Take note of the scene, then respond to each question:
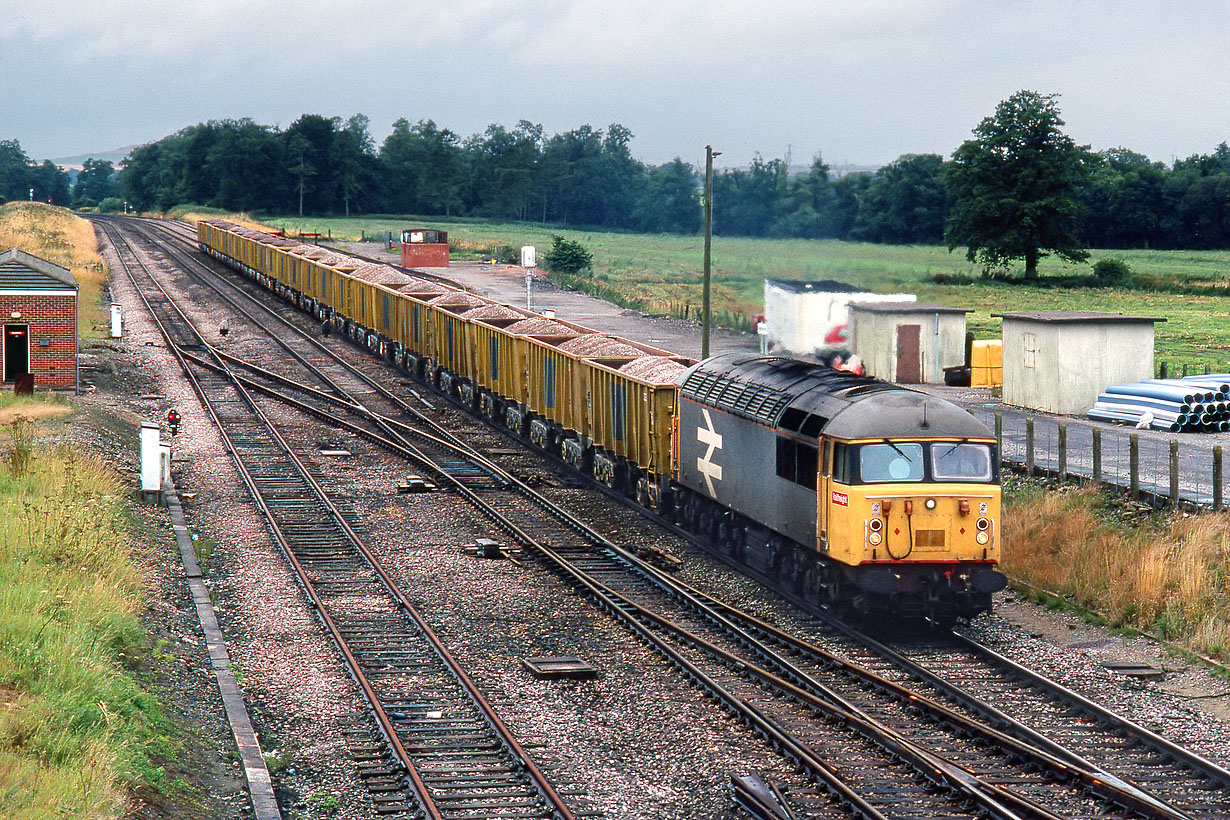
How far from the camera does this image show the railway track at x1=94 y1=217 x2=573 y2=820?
1196cm

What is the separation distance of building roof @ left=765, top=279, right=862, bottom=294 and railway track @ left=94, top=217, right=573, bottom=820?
11007mm

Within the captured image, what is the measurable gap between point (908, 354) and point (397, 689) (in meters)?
27.2

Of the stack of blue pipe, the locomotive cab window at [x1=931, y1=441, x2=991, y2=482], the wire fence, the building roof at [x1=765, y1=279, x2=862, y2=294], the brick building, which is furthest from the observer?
the brick building

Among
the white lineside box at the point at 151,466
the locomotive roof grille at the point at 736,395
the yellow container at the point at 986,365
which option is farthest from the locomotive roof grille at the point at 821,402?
the yellow container at the point at 986,365

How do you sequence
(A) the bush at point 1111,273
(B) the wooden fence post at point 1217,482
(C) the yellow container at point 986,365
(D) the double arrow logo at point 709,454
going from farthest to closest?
1. (A) the bush at point 1111,273
2. (C) the yellow container at point 986,365
3. (D) the double arrow logo at point 709,454
4. (B) the wooden fence post at point 1217,482

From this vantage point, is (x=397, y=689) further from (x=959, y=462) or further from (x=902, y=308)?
(x=902, y=308)

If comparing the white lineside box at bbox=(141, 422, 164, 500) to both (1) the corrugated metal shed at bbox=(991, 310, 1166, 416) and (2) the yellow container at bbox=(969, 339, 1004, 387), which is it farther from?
(2) the yellow container at bbox=(969, 339, 1004, 387)

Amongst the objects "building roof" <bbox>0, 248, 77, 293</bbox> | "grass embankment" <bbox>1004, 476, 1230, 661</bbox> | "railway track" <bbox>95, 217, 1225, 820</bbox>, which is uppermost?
"building roof" <bbox>0, 248, 77, 293</bbox>

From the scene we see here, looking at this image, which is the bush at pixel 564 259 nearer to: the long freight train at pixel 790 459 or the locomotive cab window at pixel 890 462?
the long freight train at pixel 790 459

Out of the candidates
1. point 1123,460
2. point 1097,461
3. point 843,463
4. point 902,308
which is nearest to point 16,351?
point 902,308

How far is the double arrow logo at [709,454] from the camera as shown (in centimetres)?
2123

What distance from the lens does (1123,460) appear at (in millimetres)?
26047

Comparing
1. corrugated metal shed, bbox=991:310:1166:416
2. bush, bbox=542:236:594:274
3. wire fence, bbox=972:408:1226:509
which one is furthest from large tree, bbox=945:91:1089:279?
wire fence, bbox=972:408:1226:509

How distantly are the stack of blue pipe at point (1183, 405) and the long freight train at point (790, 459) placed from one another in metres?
11.8
